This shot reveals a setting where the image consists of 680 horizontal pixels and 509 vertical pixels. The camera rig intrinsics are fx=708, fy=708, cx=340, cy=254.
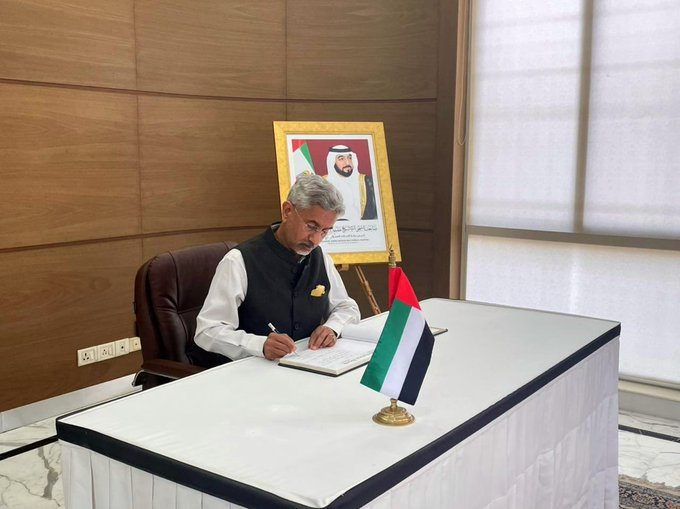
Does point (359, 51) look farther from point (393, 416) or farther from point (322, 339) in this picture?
point (393, 416)

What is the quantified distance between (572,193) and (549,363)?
91.0 inches

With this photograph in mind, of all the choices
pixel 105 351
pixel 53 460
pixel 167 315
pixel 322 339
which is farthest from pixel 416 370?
pixel 105 351

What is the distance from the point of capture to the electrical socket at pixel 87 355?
12.7 ft

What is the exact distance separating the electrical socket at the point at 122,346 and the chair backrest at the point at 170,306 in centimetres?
167

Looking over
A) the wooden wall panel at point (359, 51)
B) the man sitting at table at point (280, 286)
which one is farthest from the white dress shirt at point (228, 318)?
the wooden wall panel at point (359, 51)

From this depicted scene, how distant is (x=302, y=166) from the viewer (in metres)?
3.97

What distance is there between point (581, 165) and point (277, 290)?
241cm

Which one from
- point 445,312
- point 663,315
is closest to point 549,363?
point 445,312

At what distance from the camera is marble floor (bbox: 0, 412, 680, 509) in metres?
2.91

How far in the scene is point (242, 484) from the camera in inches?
50.3

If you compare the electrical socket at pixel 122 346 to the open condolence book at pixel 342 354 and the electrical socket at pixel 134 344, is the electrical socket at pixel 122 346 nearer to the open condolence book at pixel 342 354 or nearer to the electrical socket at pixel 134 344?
the electrical socket at pixel 134 344

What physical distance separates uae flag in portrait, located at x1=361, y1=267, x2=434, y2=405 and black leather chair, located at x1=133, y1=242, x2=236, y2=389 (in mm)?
983

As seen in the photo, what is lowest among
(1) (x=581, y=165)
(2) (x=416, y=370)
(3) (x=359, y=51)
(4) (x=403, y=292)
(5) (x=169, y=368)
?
(5) (x=169, y=368)

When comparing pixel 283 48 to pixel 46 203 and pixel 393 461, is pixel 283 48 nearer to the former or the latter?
pixel 46 203
